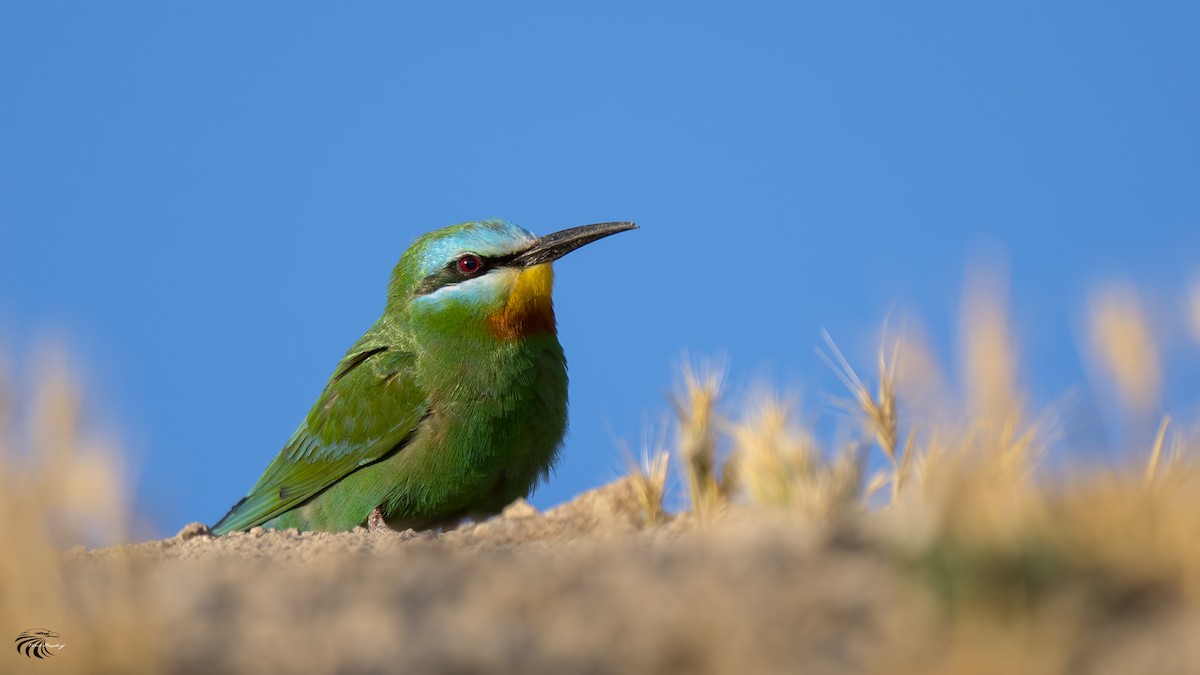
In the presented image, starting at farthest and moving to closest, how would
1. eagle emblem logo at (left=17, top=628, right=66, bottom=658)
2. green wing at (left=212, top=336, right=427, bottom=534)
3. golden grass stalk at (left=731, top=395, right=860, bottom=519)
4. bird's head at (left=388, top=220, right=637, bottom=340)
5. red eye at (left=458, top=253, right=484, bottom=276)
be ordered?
red eye at (left=458, top=253, right=484, bottom=276) < bird's head at (left=388, top=220, right=637, bottom=340) < green wing at (left=212, top=336, right=427, bottom=534) < golden grass stalk at (left=731, top=395, right=860, bottom=519) < eagle emblem logo at (left=17, top=628, right=66, bottom=658)

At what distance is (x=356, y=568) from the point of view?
293 centimetres

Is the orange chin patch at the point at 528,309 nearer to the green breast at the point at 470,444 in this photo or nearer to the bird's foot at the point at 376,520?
the green breast at the point at 470,444

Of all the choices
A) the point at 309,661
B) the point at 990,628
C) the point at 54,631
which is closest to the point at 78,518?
the point at 54,631

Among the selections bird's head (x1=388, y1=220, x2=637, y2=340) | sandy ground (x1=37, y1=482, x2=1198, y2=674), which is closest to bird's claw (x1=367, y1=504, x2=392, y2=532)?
bird's head (x1=388, y1=220, x2=637, y2=340)

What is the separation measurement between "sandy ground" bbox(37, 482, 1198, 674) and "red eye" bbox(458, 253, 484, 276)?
286cm

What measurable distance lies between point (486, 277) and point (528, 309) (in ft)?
0.83

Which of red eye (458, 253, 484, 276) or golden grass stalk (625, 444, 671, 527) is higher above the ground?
red eye (458, 253, 484, 276)

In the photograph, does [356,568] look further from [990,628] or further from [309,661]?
[990,628]

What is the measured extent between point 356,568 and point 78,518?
759mm

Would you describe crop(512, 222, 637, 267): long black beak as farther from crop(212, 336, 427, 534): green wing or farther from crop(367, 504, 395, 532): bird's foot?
crop(367, 504, 395, 532): bird's foot

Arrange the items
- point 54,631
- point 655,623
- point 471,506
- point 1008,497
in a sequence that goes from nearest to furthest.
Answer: point 655,623
point 54,631
point 1008,497
point 471,506

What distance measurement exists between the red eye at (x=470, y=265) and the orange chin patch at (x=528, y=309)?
0.66ft

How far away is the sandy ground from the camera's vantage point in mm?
2264

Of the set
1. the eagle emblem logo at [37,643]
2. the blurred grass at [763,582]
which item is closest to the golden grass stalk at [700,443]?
the blurred grass at [763,582]
